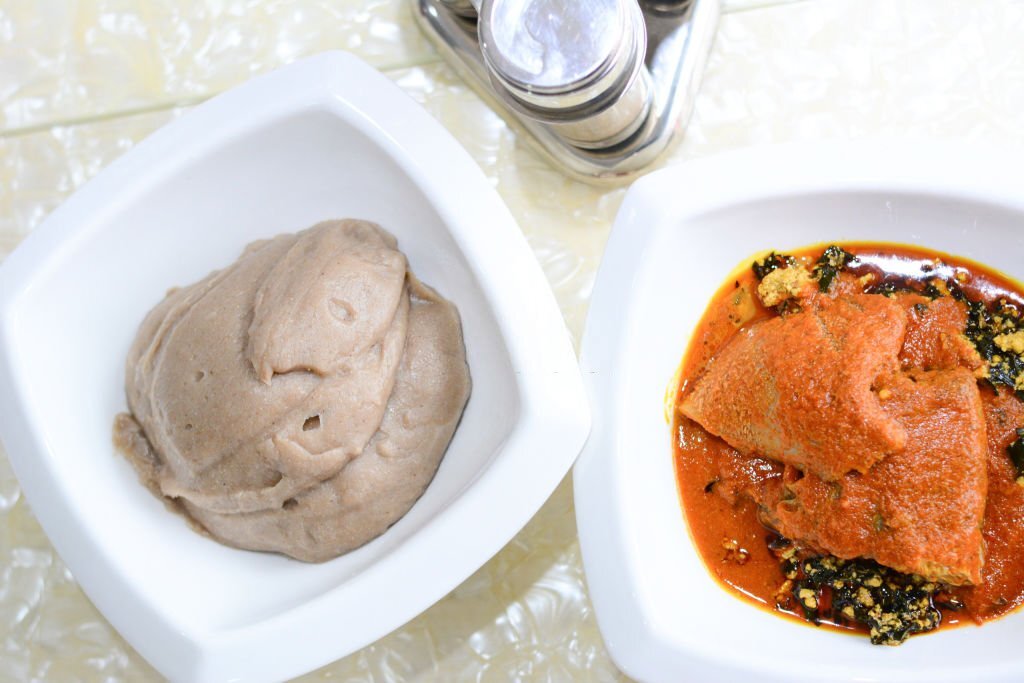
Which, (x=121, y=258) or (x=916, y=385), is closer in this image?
(x=916, y=385)

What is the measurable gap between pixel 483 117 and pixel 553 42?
1.52ft

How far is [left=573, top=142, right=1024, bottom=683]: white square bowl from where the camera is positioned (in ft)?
4.20

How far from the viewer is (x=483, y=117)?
1685mm

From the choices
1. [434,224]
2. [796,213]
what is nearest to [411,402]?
[434,224]

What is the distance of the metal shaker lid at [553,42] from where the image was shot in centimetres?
122

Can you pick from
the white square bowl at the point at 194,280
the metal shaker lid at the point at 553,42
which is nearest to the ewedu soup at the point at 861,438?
the white square bowl at the point at 194,280

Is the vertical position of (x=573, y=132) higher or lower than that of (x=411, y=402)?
higher

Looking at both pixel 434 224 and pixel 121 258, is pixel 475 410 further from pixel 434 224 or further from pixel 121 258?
pixel 121 258

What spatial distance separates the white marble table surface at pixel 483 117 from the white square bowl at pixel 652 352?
1.00ft

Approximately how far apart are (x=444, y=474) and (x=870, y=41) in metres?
1.12

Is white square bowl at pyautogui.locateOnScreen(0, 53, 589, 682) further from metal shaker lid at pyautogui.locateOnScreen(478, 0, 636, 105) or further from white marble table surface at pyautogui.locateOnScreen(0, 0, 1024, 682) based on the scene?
white marble table surface at pyautogui.locateOnScreen(0, 0, 1024, 682)

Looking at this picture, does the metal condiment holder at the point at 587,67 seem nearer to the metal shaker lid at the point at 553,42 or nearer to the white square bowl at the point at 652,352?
the metal shaker lid at the point at 553,42

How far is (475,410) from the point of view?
56.9 inches

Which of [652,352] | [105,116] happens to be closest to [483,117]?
[652,352]
